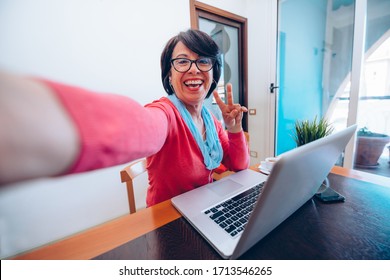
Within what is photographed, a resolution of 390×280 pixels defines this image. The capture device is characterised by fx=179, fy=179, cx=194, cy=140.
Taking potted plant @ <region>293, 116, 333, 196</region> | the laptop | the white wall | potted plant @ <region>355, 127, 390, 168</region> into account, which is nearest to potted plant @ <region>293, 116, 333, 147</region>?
potted plant @ <region>293, 116, 333, 196</region>

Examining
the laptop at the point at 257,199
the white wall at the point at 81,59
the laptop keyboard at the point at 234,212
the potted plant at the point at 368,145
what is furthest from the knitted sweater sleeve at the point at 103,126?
the potted plant at the point at 368,145

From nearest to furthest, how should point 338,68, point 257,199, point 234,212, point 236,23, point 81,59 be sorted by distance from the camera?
point 257,199 → point 234,212 → point 81,59 → point 338,68 → point 236,23

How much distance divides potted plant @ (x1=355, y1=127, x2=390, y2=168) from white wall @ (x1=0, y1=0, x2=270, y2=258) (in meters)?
2.13

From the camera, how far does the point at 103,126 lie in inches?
8.6

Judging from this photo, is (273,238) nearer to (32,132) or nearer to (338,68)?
(32,132)

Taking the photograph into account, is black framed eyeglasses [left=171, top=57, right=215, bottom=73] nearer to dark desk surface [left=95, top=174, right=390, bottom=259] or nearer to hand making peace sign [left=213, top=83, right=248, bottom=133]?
hand making peace sign [left=213, top=83, right=248, bottom=133]

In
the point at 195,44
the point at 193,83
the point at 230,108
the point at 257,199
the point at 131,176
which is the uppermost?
the point at 195,44

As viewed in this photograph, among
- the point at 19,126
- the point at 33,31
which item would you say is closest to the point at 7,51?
the point at 33,31

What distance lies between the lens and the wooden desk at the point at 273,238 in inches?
15.4

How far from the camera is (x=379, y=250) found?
1.27 ft

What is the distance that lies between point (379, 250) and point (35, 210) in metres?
1.83

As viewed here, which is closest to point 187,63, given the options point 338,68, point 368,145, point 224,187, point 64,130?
point 224,187

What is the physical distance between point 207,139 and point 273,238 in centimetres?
47
